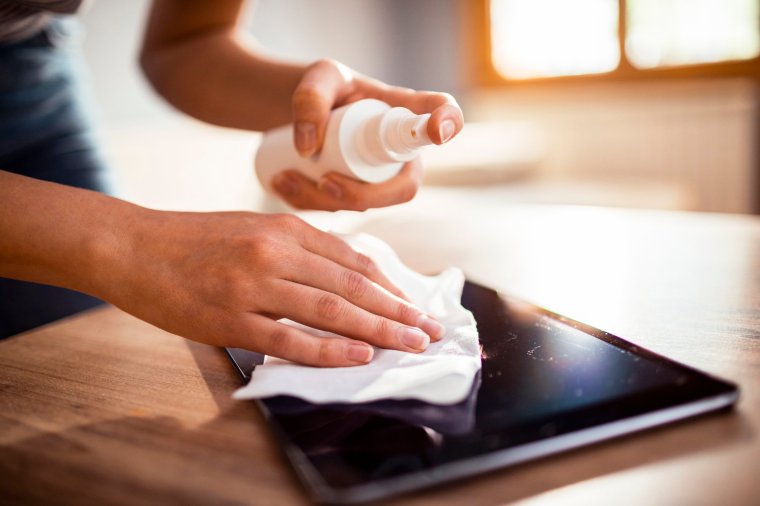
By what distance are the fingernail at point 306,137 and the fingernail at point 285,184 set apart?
0.08 metres

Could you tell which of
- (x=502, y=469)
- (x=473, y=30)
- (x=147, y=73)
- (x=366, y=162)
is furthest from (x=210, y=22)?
(x=473, y=30)

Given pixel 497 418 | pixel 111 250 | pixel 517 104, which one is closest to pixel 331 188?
pixel 111 250

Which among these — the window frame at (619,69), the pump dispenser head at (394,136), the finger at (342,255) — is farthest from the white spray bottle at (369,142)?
the window frame at (619,69)

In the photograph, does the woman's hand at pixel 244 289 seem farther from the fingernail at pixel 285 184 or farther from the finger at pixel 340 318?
the fingernail at pixel 285 184

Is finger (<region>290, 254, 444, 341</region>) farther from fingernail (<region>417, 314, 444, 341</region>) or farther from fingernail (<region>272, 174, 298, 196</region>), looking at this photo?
fingernail (<region>272, 174, 298, 196</region>)

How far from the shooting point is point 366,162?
1.96 ft

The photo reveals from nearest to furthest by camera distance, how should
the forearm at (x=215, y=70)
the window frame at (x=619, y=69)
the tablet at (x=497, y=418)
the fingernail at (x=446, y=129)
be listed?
the tablet at (x=497, y=418) → the fingernail at (x=446, y=129) → the forearm at (x=215, y=70) → the window frame at (x=619, y=69)

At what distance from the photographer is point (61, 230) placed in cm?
47

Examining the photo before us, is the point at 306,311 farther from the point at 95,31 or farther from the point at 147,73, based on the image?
the point at 95,31

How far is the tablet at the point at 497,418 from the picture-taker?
30cm

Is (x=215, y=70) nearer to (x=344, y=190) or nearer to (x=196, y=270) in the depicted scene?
(x=344, y=190)

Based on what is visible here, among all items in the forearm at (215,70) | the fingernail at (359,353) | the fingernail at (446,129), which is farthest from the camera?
the forearm at (215,70)

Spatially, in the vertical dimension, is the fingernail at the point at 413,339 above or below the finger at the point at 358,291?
below

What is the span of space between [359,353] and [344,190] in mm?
250
